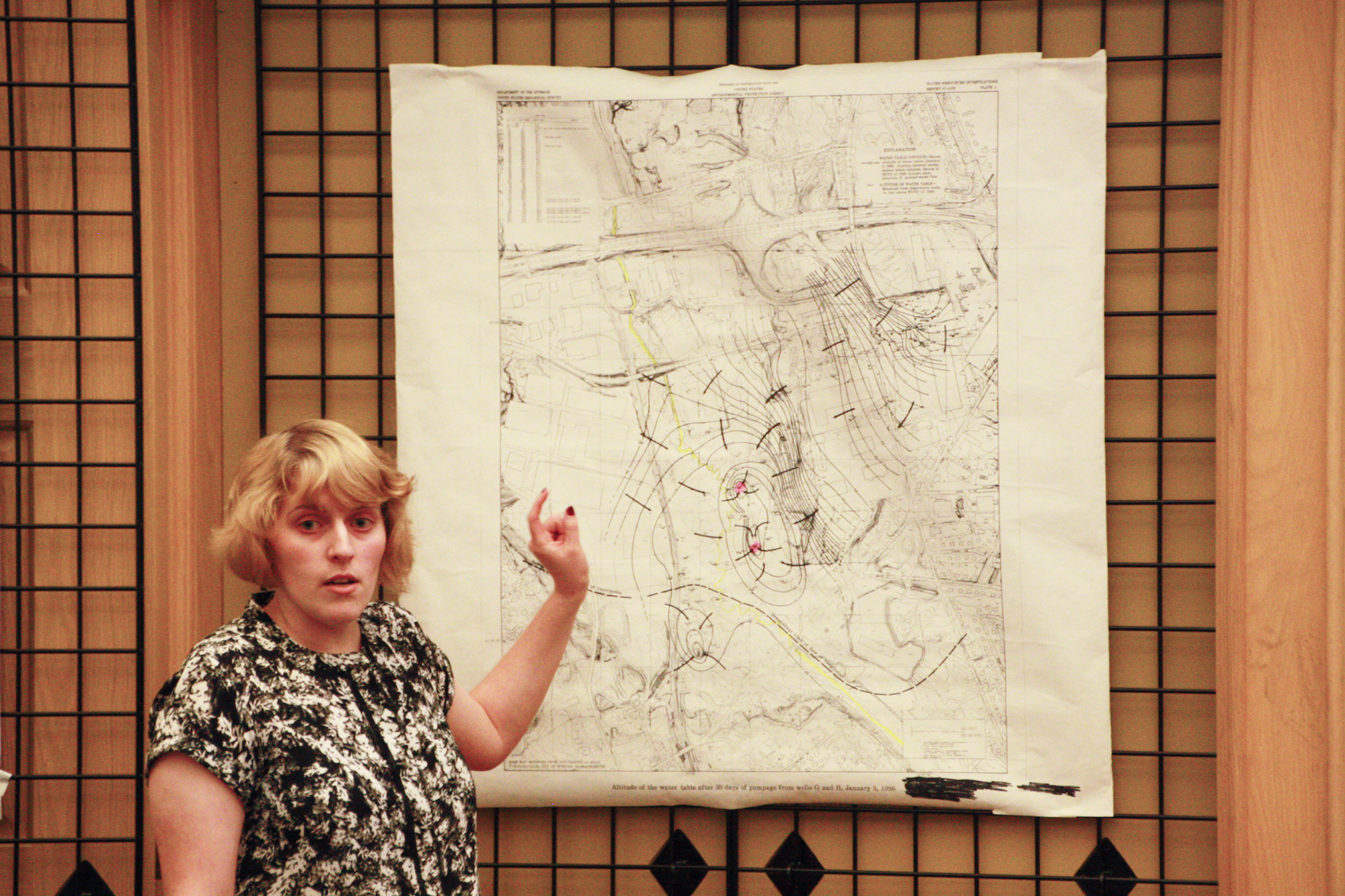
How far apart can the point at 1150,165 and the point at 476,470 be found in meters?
1.33

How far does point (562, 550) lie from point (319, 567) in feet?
1.11

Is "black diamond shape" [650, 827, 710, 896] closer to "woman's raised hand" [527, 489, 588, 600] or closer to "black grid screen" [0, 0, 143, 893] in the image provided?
"woman's raised hand" [527, 489, 588, 600]

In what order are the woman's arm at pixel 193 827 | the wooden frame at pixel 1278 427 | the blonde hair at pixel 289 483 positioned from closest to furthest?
the woman's arm at pixel 193 827, the blonde hair at pixel 289 483, the wooden frame at pixel 1278 427

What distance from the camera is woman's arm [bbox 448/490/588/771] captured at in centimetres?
128

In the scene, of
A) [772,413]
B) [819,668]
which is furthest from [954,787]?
[772,413]

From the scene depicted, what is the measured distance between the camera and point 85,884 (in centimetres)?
157

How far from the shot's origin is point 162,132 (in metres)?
1.59

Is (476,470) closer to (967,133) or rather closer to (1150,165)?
(967,133)

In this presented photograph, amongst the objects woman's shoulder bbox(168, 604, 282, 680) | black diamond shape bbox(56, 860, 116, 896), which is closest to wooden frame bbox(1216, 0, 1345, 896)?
woman's shoulder bbox(168, 604, 282, 680)

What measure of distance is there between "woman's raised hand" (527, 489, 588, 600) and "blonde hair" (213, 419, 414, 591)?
8.2 inches

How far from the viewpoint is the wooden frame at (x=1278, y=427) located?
1.56 metres

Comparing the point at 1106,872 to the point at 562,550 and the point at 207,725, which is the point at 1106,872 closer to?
the point at 562,550

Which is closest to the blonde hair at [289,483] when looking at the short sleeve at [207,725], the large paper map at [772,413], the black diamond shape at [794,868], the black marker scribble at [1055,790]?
the short sleeve at [207,725]

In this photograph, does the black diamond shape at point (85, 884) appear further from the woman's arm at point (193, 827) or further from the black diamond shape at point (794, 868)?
the black diamond shape at point (794, 868)
